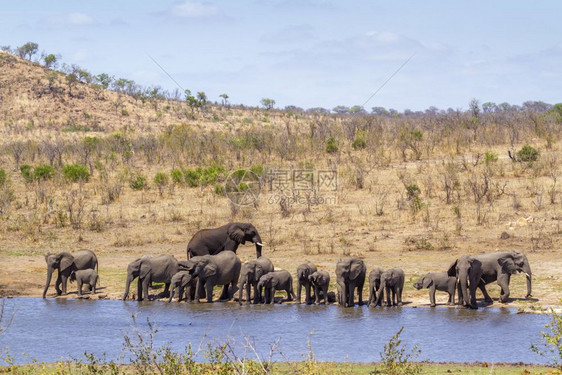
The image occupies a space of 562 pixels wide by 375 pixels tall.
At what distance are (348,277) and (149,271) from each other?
4.46 m

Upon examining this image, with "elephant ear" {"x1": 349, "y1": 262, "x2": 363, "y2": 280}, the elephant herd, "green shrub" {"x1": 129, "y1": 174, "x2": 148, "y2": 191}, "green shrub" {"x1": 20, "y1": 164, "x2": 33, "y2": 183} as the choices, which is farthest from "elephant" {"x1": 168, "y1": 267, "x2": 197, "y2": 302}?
"green shrub" {"x1": 20, "y1": 164, "x2": 33, "y2": 183}

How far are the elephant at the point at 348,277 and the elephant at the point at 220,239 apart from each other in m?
3.69

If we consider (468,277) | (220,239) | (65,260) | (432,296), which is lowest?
(432,296)

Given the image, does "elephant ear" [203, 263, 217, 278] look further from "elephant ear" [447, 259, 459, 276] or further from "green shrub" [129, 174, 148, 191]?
"green shrub" [129, 174, 148, 191]

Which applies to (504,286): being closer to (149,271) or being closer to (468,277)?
(468,277)

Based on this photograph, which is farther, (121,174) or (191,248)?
(121,174)

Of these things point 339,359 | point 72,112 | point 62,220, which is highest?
point 72,112

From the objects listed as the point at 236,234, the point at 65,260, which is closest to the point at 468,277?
the point at 236,234

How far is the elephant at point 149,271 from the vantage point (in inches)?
759

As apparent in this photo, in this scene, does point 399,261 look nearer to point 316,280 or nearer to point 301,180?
point 316,280

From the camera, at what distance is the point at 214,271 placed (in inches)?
746

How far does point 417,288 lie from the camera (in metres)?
18.3

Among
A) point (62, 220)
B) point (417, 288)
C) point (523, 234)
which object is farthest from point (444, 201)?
point (62, 220)

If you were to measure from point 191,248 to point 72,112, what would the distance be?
46.5m
